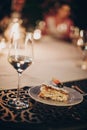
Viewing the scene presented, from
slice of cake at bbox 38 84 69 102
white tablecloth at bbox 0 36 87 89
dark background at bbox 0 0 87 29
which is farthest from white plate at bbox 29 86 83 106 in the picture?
dark background at bbox 0 0 87 29

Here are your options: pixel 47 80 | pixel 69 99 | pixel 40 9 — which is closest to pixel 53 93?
pixel 69 99

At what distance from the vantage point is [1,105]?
3.63 feet

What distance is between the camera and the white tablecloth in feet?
5.10

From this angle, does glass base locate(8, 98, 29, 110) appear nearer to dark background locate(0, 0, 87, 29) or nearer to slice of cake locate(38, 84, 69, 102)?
slice of cake locate(38, 84, 69, 102)

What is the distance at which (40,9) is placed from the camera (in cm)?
282

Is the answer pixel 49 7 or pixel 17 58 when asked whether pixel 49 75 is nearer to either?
pixel 17 58

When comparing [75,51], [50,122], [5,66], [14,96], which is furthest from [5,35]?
[50,122]

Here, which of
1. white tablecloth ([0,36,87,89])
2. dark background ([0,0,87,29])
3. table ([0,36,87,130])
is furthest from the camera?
dark background ([0,0,87,29])

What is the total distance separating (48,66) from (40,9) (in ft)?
3.44

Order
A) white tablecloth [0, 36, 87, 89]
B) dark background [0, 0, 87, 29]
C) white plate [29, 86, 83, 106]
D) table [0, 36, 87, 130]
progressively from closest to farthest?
table [0, 36, 87, 130] → white plate [29, 86, 83, 106] → white tablecloth [0, 36, 87, 89] → dark background [0, 0, 87, 29]

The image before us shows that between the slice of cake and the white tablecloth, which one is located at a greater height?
the slice of cake

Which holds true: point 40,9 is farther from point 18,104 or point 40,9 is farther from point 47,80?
point 18,104

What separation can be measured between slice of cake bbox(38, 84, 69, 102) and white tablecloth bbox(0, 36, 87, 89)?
0.94 ft

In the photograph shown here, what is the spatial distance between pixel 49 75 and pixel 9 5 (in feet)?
5.53
